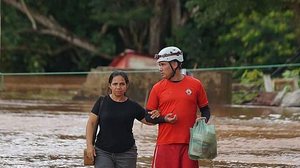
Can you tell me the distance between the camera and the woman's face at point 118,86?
25.2 ft

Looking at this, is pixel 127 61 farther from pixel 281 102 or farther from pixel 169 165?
pixel 169 165

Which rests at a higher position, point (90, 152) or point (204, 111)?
point (204, 111)

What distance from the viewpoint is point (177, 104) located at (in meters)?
7.57

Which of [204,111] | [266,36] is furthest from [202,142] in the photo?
[266,36]

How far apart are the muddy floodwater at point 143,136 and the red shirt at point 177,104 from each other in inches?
133

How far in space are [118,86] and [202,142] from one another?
902 millimetres

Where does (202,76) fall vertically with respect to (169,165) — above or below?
above

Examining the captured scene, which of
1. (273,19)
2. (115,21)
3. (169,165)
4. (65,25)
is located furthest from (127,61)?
(169,165)

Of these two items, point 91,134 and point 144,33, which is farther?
point 144,33

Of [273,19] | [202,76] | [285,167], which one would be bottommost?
[285,167]

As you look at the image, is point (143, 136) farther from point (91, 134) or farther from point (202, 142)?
point (202, 142)

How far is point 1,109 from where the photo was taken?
19.6m

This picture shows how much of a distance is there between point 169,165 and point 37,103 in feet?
47.4

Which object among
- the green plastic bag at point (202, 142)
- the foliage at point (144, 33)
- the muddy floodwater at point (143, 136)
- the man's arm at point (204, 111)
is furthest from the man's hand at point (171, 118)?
the foliage at point (144, 33)
